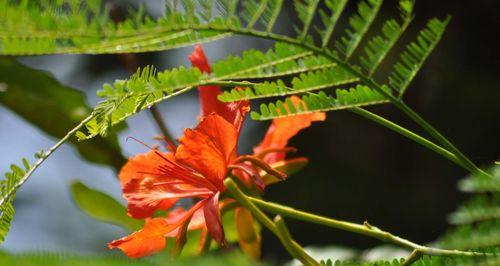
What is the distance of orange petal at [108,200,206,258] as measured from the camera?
0.60 m

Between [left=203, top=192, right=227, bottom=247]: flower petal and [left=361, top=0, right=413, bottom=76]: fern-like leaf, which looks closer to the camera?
[left=361, top=0, right=413, bottom=76]: fern-like leaf

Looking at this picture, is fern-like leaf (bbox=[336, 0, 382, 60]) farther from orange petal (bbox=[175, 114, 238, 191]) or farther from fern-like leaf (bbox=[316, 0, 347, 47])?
orange petal (bbox=[175, 114, 238, 191])

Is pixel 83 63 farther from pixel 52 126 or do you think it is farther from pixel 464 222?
pixel 464 222

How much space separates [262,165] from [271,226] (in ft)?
0.30

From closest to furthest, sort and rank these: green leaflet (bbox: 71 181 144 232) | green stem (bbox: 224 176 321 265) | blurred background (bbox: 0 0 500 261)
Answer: green stem (bbox: 224 176 321 265) → green leaflet (bbox: 71 181 144 232) → blurred background (bbox: 0 0 500 261)

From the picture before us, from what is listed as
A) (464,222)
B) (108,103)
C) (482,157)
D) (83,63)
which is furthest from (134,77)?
(83,63)

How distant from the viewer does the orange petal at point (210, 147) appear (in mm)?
582

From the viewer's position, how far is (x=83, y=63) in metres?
2.19

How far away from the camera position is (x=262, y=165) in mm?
629

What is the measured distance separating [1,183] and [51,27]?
142 mm

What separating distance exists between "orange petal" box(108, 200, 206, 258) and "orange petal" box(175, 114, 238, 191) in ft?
0.08

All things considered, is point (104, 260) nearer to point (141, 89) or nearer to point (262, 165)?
point (141, 89)

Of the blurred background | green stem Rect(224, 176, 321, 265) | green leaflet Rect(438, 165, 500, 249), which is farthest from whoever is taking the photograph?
the blurred background

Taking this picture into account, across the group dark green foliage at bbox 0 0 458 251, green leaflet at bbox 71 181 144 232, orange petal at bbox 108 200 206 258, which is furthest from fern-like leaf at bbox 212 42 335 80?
green leaflet at bbox 71 181 144 232
